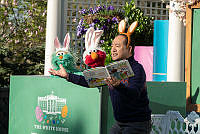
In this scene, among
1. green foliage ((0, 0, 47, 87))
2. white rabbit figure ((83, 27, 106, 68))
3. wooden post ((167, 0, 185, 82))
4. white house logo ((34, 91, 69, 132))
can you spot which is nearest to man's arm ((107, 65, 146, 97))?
white rabbit figure ((83, 27, 106, 68))

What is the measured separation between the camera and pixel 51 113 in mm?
3967

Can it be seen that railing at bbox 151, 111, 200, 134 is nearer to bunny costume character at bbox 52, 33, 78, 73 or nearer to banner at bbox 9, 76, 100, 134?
banner at bbox 9, 76, 100, 134

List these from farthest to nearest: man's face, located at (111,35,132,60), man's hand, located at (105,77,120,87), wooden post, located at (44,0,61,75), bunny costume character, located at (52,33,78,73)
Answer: wooden post, located at (44,0,61,75)
bunny costume character, located at (52,33,78,73)
man's face, located at (111,35,132,60)
man's hand, located at (105,77,120,87)

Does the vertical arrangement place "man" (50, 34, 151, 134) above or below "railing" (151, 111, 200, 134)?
above

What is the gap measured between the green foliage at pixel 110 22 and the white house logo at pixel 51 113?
8.04 ft

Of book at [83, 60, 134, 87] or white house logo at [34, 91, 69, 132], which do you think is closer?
book at [83, 60, 134, 87]

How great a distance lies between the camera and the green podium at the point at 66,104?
3.56 meters

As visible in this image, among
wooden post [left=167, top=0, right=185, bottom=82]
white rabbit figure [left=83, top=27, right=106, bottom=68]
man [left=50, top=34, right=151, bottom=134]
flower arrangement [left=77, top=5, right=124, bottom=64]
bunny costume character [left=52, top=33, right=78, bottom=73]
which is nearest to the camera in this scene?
man [left=50, top=34, right=151, bottom=134]

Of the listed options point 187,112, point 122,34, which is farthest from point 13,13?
point 122,34

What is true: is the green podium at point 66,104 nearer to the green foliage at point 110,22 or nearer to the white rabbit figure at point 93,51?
the white rabbit figure at point 93,51

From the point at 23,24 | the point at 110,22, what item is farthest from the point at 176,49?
the point at 23,24

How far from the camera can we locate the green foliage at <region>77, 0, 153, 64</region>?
21.4 feet

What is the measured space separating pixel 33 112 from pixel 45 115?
0.22 metres

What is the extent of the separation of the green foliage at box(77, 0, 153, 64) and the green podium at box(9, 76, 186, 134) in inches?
89.9
